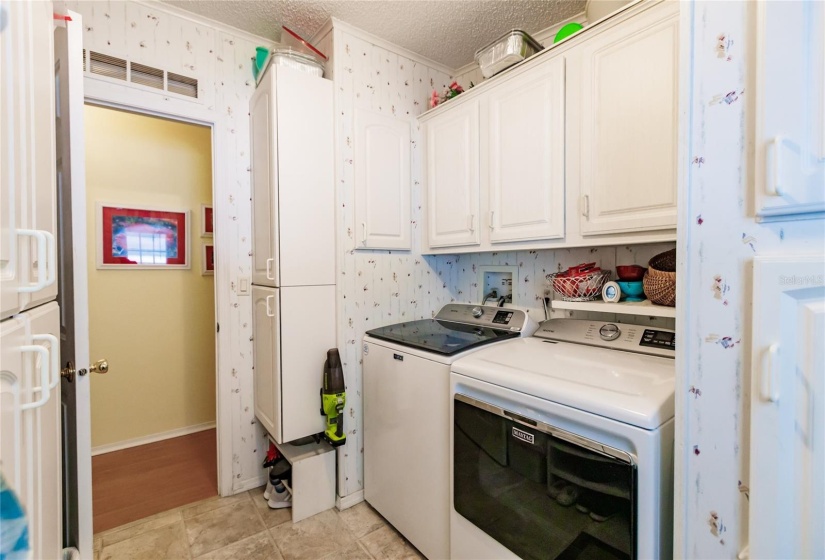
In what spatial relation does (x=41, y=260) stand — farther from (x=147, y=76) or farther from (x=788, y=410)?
(x=147, y=76)

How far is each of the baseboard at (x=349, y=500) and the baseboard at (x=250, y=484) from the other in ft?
1.74

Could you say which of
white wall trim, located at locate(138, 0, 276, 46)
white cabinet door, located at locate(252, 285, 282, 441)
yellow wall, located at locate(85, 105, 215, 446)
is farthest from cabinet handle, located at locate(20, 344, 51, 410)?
yellow wall, located at locate(85, 105, 215, 446)

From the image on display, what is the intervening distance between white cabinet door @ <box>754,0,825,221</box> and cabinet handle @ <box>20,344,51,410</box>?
4.28 feet

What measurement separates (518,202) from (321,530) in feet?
6.30

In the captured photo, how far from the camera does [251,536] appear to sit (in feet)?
6.00

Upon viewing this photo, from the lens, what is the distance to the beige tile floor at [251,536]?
1.71m

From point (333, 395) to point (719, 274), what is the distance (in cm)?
168

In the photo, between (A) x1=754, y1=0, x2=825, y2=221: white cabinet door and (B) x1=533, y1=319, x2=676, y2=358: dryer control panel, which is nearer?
(A) x1=754, y1=0, x2=825, y2=221: white cabinet door

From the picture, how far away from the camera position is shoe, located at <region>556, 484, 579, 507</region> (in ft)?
3.58

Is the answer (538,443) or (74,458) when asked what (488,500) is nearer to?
(538,443)

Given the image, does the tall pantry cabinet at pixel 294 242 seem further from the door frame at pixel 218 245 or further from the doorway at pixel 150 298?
the doorway at pixel 150 298

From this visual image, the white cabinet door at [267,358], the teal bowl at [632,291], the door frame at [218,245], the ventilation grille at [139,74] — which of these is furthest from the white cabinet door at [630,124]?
the ventilation grille at [139,74]

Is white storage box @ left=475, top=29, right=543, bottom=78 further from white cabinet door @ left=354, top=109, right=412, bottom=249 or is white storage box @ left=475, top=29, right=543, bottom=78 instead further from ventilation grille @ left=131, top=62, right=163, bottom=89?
ventilation grille @ left=131, top=62, right=163, bottom=89

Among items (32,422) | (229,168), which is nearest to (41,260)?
(32,422)
